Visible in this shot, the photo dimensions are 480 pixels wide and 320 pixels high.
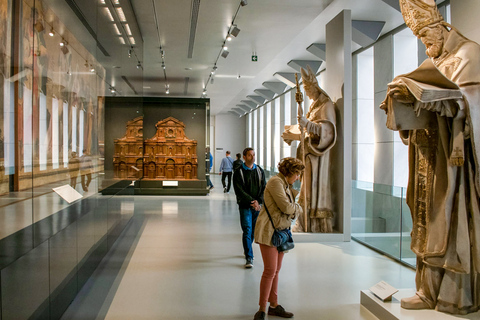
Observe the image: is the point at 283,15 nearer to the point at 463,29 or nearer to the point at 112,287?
the point at 463,29

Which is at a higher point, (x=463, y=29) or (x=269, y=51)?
(x=269, y=51)

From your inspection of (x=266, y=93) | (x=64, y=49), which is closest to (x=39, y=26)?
(x=64, y=49)

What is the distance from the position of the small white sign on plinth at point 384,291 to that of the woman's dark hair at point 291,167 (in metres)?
1.42

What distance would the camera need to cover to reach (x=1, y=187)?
7.24 ft

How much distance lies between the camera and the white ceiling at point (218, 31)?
26.2 ft

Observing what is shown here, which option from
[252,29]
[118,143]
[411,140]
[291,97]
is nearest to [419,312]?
[411,140]

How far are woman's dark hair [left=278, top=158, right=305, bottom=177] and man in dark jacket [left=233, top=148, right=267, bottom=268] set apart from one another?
173 centimetres

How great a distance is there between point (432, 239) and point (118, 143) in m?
5.84

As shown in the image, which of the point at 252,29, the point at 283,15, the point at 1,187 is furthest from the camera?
the point at 252,29

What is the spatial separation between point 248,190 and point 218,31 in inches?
214

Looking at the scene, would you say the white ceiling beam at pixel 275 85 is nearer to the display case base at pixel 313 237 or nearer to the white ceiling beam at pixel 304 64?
the white ceiling beam at pixel 304 64

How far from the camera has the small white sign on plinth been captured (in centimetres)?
402

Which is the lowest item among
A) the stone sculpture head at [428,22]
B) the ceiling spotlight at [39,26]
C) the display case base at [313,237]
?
the display case base at [313,237]

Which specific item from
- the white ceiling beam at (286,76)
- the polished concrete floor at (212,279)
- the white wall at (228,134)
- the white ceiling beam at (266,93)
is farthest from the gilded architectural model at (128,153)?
the white wall at (228,134)
